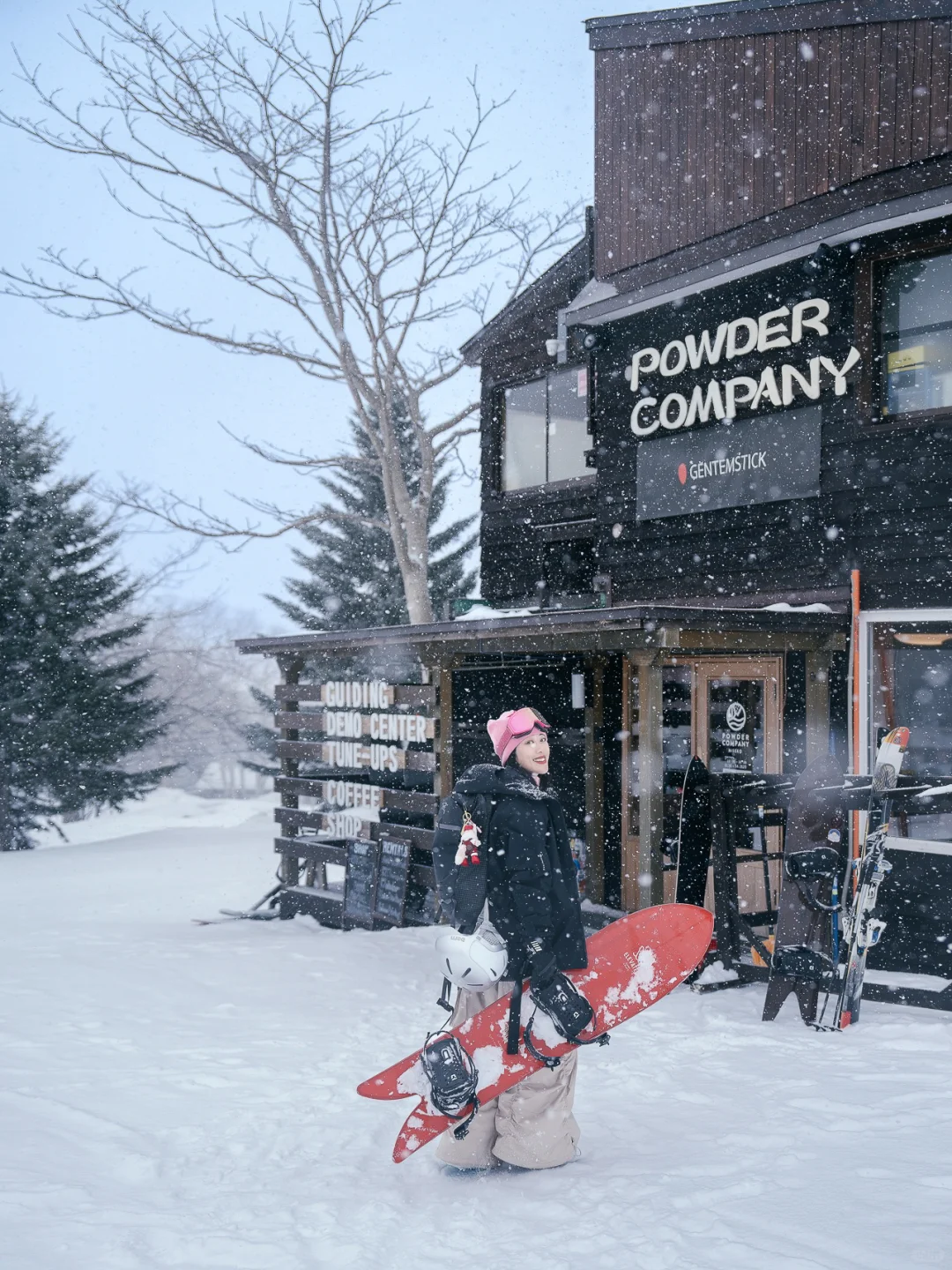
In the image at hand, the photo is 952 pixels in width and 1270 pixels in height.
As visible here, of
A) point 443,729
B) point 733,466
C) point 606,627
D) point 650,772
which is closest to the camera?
point 606,627

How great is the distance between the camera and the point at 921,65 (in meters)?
8.40

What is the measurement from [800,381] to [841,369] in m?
0.37

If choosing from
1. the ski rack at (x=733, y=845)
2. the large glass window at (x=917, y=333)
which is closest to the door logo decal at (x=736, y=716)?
the ski rack at (x=733, y=845)

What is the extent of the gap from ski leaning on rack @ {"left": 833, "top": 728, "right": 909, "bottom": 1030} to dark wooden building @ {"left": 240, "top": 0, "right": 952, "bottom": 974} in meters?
1.68

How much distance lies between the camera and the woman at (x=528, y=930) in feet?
14.9

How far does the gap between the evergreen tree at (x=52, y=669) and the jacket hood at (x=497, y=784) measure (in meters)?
16.9

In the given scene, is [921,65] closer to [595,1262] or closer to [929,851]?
[929,851]

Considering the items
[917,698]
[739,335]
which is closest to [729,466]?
[739,335]

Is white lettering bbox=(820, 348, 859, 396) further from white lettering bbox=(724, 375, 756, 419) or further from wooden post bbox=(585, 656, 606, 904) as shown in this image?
wooden post bbox=(585, 656, 606, 904)

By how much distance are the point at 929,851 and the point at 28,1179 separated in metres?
6.14

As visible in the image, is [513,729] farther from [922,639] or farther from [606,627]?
[922,639]

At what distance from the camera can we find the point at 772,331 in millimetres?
9508

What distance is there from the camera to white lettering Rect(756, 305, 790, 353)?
941cm

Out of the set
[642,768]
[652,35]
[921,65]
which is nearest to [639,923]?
[642,768]
